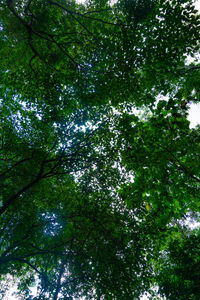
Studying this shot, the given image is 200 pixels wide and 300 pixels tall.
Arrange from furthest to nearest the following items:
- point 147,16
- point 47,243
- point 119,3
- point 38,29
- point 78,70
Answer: point 47,243 < point 78,70 < point 119,3 < point 147,16 < point 38,29

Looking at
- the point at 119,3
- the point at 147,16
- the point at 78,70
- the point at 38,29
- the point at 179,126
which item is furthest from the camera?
the point at 78,70

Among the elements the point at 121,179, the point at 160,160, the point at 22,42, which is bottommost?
the point at 160,160

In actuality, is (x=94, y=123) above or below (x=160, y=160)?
above

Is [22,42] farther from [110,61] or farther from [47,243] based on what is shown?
[47,243]

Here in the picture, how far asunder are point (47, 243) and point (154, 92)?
10.6 meters

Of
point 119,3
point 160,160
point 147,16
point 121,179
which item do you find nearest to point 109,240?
point 121,179

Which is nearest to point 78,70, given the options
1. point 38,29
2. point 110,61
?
point 110,61

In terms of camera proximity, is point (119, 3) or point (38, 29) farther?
point (119, 3)

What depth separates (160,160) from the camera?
4.92 metres

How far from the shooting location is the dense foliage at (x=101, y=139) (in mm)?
5098

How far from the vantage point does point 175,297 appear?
26.0 feet

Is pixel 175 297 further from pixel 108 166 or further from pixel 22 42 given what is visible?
pixel 22 42

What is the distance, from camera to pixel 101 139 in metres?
9.24

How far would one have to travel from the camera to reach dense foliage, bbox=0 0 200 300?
5098 millimetres
